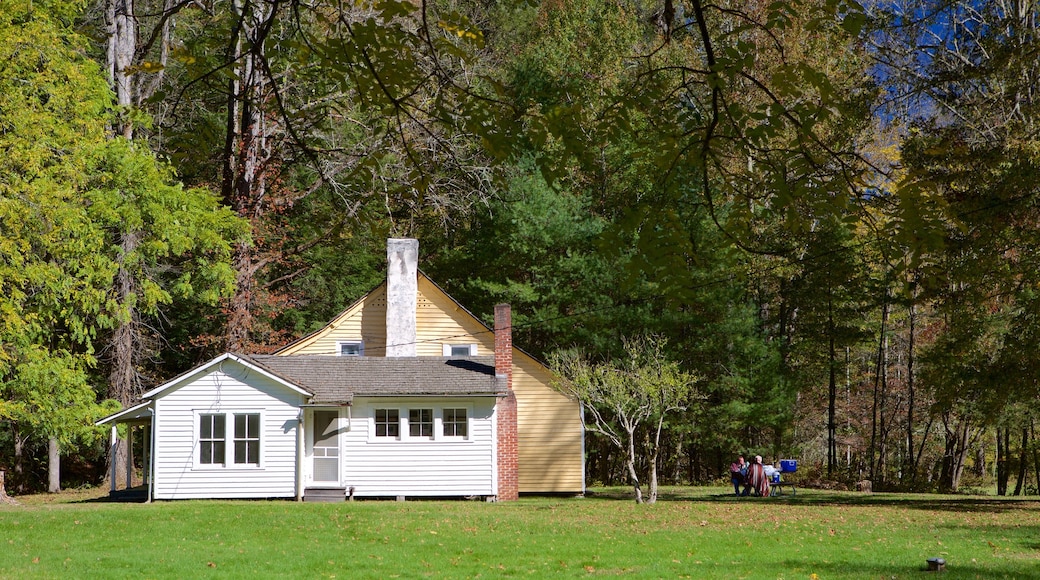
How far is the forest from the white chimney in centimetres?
171

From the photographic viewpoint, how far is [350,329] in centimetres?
3116

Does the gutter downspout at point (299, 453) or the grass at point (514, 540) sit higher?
the gutter downspout at point (299, 453)

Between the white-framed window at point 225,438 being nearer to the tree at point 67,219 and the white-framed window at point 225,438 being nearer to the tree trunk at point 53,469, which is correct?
the tree at point 67,219

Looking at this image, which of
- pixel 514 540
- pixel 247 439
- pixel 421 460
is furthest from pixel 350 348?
pixel 514 540

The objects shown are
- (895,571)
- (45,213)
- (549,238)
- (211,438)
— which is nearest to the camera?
(895,571)

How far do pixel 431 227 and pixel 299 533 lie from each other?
2145 cm

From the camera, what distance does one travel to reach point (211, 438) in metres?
25.7

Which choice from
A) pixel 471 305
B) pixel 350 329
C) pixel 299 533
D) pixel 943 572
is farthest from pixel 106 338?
pixel 943 572

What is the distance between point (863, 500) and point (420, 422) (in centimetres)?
1151

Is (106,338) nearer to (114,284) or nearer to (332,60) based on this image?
(114,284)

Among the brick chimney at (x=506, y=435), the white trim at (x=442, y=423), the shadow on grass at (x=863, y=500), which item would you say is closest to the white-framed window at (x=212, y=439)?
the white trim at (x=442, y=423)

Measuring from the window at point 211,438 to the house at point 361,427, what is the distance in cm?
2

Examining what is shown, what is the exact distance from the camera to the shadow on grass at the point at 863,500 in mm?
24470

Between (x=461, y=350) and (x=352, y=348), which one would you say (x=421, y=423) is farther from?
(x=352, y=348)
